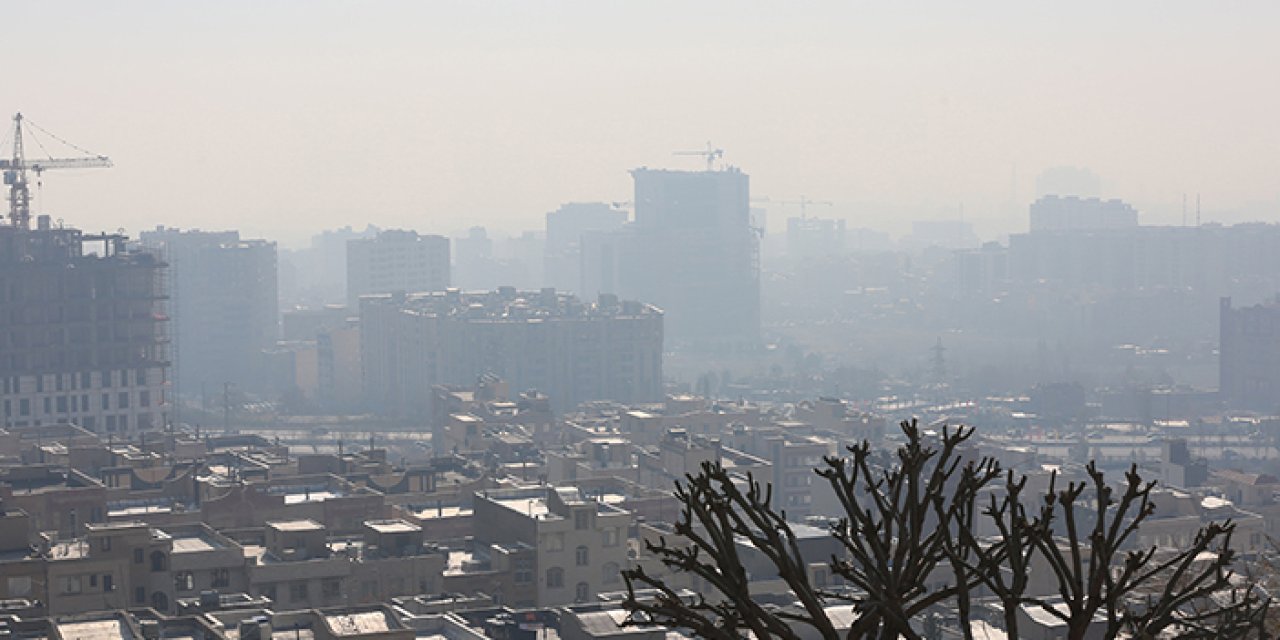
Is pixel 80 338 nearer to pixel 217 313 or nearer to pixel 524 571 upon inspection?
pixel 524 571

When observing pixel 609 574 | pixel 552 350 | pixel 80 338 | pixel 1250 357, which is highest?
pixel 80 338

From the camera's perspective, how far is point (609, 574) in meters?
30.4

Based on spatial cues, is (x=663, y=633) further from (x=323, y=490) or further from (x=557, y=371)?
(x=557, y=371)

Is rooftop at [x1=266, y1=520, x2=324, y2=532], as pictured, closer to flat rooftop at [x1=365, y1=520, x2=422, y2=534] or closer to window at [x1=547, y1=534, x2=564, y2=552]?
flat rooftop at [x1=365, y1=520, x2=422, y2=534]

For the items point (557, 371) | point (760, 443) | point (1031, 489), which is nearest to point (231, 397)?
point (557, 371)

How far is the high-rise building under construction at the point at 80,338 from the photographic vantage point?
60.7m

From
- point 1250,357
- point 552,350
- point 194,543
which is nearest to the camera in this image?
point 194,543

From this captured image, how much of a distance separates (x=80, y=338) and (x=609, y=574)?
35295 mm

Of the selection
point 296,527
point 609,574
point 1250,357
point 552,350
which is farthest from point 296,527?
point 1250,357

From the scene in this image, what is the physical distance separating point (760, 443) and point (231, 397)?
48.5 meters

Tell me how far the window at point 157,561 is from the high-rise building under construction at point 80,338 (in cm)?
3243

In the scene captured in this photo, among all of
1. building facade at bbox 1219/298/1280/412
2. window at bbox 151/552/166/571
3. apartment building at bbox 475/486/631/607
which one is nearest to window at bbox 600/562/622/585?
apartment building at bbox 475/486/631/607

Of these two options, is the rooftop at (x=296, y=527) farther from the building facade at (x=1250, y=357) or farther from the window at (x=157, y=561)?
the building facade at (x=1250, y=357)

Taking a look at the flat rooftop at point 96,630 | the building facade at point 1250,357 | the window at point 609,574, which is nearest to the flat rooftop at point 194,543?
the window at point 609,574
